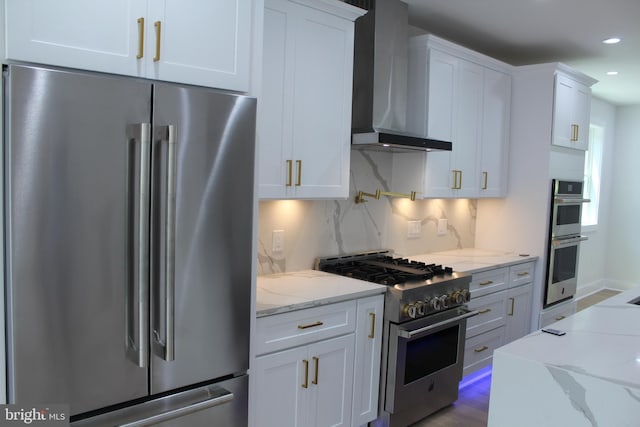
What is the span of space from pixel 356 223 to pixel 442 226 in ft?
3.71

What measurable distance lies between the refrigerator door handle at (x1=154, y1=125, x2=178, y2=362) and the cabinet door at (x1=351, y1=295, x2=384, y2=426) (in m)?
1.19

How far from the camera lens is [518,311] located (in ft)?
13.4

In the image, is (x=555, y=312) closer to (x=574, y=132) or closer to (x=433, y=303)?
(x=574, y=132)

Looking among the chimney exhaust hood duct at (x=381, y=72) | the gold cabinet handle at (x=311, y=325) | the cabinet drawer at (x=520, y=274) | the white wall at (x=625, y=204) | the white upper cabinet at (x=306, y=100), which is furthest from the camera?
the white wall at (x=625, y=204)

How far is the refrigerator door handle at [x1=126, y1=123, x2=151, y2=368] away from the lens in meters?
1.67

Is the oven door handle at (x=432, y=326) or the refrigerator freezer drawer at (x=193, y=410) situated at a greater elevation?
the oven door handle at (x=432, y=326)

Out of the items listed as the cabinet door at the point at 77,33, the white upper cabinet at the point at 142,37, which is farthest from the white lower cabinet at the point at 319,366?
the cabinet door at the point at 77,33

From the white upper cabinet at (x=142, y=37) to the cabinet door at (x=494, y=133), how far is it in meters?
2.60

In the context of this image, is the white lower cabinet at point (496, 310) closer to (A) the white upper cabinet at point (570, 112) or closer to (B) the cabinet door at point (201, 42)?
(A) the white upper cabinet at point (570, 112)

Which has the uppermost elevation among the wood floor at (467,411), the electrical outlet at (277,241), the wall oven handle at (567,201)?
the wall oven handle at (567,201)

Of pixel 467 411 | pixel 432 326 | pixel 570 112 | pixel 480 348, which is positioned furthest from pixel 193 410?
pixel 570 112

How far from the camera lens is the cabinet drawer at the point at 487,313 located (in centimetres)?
356

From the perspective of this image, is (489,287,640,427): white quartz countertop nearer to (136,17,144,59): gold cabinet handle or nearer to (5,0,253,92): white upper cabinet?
(5,0,253,92): white upper cabinet

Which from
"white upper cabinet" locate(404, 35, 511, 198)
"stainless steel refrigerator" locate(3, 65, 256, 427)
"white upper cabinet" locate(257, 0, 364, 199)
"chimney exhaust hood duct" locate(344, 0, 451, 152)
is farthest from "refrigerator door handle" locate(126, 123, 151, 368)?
"white upper cabinet" locate(404, 35, 511, 198)
